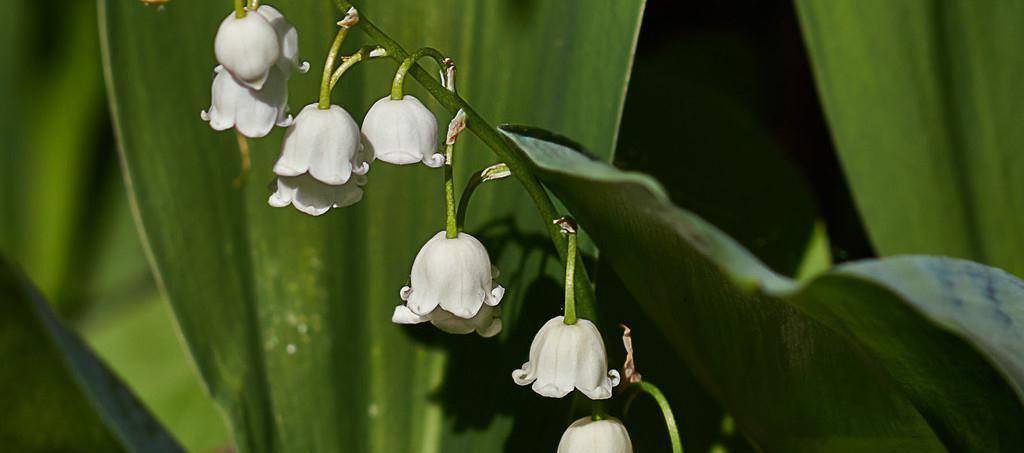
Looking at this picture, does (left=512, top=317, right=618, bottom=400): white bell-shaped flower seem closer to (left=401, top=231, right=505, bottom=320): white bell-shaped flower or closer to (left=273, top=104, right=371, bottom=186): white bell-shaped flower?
(left=401, top=231, right=505, bottom=320): white bell-shaped flower

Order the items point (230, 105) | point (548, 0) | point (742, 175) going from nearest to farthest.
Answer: point (230, 105)
point (548, 0)
point (742, 175)

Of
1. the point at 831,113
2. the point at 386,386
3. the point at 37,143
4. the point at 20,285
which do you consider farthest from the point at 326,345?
the point at 37,143

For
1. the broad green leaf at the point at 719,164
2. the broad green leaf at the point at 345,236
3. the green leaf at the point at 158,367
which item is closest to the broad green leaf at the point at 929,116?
the broad green leaf at the point at 719,164

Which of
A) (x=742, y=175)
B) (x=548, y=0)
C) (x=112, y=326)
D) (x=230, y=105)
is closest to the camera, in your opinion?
(x=230, y=105)

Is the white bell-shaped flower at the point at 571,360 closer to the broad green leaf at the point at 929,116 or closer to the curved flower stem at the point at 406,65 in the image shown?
the curved flower stem at the point at 406,65

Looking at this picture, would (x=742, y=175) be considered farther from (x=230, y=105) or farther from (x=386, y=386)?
(x=230, y=105)

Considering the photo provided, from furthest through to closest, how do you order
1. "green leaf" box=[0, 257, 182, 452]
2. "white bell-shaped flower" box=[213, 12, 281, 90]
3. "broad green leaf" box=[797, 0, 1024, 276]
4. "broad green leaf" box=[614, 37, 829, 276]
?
"broad green leaf" box=[614, 37, 829, 276]
"broad green leaf" box=[797, 0, 1024, 276]
"green leaf" box=[0, 257, 182, 452]
"white bell-shaped flower" box=[213, 12, 281, 90]

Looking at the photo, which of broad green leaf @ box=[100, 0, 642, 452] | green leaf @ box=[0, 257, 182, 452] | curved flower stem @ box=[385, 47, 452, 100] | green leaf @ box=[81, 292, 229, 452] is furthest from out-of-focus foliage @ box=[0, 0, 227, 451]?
curved flower stem @ box=[385, 47, 452, 100]
